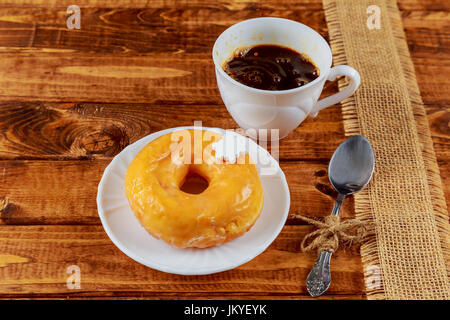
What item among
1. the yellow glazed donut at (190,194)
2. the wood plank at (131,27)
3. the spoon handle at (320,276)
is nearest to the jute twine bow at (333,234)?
the spoon handle at (320,276)

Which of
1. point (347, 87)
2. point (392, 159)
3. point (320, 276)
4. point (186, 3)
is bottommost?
point (320, 276)

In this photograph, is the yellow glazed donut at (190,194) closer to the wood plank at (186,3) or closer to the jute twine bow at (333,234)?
the jute twine bow at (333,234)

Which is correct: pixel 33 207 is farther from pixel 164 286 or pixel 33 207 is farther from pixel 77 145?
pixel 164 286

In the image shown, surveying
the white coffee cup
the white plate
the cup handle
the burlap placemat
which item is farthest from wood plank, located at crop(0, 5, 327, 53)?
the white plate

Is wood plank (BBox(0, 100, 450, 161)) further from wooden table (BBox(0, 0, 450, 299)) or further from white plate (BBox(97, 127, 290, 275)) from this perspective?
white plate (BBox(97, 127, 290, 275))

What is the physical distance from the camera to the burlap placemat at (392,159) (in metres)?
0.83

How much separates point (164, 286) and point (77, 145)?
0.39m

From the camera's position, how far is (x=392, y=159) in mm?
986

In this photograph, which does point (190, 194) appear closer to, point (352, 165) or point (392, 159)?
point (352, 165)

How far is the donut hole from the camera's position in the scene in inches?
33.7

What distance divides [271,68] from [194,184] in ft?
0.98

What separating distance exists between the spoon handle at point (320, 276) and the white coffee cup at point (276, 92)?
29cm

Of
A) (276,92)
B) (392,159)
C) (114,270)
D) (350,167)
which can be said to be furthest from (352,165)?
(114,270)

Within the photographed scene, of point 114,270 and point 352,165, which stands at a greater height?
point 352,165
